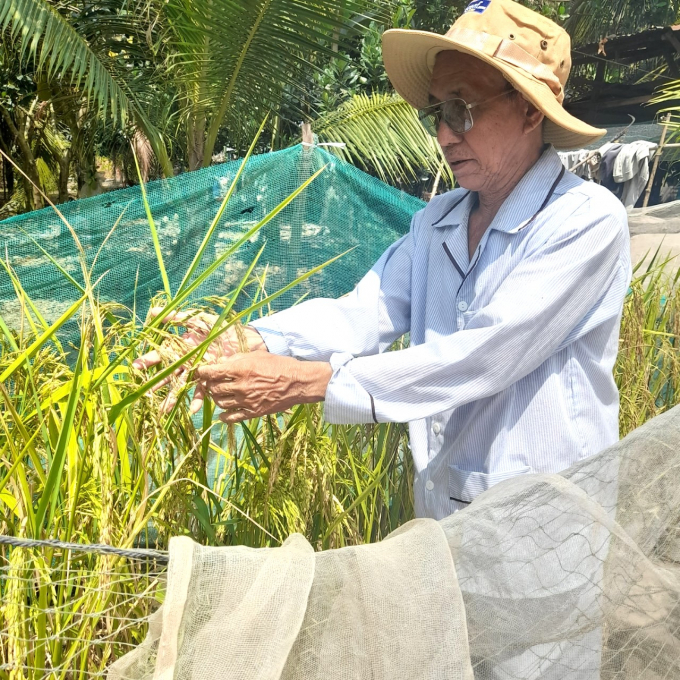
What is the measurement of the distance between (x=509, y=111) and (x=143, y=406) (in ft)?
2.90

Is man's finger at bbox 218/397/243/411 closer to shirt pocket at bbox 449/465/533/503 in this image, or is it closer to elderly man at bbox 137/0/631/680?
elderly man at bbox 137/0/631/680

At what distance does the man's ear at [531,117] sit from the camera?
5.20 ft

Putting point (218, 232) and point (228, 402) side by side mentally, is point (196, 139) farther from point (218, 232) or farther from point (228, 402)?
point (228, 402)

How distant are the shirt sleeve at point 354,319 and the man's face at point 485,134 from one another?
0.26 meters

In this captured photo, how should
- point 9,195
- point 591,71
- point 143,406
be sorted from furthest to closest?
1. point 591,71
2. point 9,195
3. point 143,406

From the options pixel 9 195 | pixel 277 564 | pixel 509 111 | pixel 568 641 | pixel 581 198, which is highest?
pixel 509 111

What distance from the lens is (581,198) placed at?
4.88ft

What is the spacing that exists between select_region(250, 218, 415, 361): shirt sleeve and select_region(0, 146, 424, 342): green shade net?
55.6 inches

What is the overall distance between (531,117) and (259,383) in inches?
29.7

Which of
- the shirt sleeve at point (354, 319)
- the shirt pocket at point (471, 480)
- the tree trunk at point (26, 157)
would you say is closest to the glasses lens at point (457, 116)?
the shirt sleeve at point (354, 319)

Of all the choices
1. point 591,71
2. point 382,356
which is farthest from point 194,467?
point 591,71

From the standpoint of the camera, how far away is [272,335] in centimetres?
166

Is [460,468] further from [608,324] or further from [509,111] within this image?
[509,111]

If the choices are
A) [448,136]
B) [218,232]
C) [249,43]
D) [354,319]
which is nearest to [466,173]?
[448,136]
